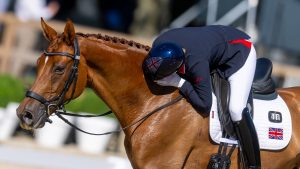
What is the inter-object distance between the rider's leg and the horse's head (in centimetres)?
128

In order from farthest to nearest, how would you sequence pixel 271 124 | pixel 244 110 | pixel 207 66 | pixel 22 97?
pixel 22 97 < pixel 271 124 < pixel 244 110 < pixel 207 66

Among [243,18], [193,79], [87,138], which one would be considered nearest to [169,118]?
[193,79]

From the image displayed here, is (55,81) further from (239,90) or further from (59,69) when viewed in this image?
(239,90)

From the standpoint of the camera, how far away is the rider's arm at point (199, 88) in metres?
6.60

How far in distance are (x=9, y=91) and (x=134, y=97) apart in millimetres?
5976

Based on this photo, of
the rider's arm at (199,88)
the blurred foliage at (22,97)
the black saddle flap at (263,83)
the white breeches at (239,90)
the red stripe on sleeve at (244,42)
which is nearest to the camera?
the rider's arm at (199,88)

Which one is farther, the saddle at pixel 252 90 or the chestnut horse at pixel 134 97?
the saddle at pixel 252 90

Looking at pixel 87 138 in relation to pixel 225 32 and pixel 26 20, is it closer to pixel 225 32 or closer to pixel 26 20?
pixel 26 20

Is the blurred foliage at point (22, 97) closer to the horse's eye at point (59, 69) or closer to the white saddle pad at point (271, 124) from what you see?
the white saddle pad at point (271, 124)

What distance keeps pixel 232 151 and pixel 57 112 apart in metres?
1.55

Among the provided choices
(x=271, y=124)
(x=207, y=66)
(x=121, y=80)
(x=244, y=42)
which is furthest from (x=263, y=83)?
(x=121, y=80)

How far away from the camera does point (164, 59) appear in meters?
6.50

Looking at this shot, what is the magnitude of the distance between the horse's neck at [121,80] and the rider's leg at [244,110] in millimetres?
656

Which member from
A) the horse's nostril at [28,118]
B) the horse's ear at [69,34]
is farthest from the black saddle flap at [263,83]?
the horse's nostril at [28,118]
